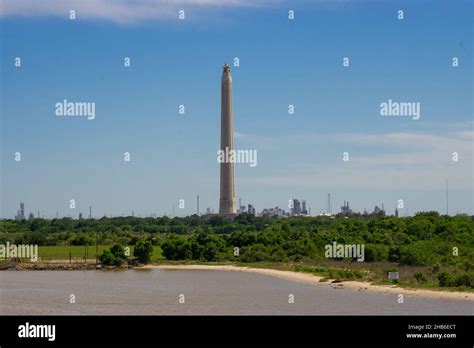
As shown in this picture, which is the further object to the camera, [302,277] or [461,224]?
[461,224]

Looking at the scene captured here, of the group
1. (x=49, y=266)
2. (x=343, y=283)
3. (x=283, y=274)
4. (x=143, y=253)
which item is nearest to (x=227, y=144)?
(x=143, y=253)

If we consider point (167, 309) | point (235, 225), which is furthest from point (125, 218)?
point (167, 309)

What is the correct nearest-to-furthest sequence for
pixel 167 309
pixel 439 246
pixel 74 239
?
1. pixel 167 309
2. pixel 439 246
3. pixel 74 239

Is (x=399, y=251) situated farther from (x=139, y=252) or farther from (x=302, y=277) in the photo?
(x=139, y=252)

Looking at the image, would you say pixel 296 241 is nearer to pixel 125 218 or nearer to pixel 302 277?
pixel 302 277

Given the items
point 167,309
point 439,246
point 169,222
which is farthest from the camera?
point 169,222

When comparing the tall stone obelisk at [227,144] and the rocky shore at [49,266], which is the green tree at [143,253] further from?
the tall stone obelisk at [227,144]
